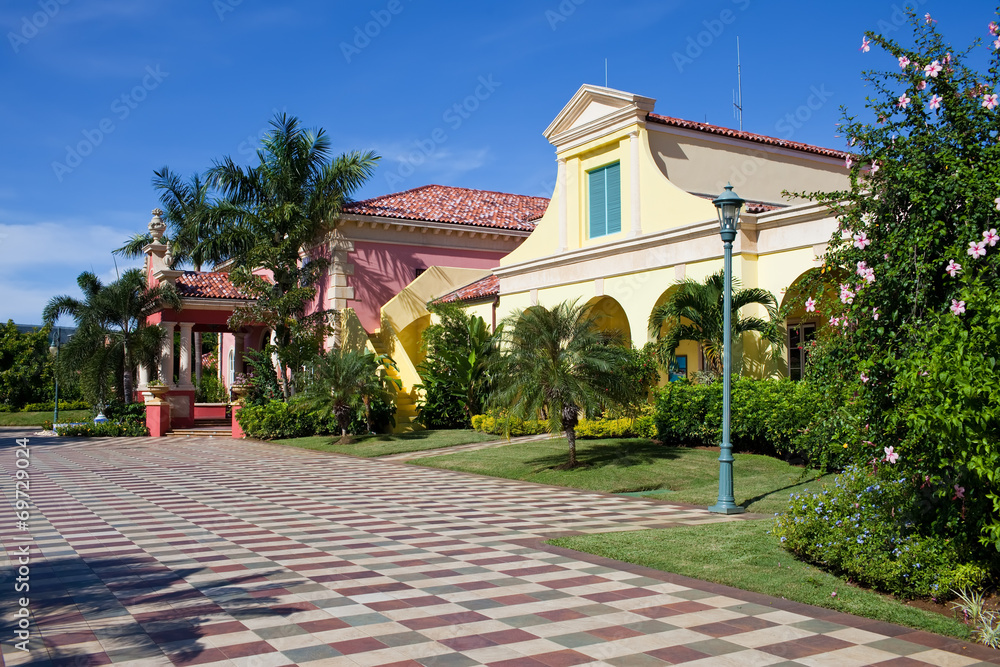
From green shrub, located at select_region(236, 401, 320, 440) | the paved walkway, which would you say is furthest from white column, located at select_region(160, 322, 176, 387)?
the paved walkway

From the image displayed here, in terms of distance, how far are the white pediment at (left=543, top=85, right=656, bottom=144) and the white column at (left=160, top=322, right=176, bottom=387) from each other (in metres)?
16.4

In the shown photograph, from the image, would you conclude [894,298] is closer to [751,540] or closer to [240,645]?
[751,540]

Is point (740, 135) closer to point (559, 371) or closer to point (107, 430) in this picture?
point (559, 371)

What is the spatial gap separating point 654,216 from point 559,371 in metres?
7.37

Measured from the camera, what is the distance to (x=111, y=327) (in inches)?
1247

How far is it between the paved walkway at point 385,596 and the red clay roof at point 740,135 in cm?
1225

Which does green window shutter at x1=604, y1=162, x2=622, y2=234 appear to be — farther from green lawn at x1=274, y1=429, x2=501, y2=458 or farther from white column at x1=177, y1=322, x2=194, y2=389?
white column at x1=177, y1=322, x2=194, y2=389

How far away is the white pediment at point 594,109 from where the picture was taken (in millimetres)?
21625

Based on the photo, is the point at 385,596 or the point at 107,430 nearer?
the point at 385,596

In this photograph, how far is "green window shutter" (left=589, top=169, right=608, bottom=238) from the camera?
23.0 meters

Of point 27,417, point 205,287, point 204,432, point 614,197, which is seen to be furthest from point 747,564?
point 27,417

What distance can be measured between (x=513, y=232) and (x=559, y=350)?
60.1 ft

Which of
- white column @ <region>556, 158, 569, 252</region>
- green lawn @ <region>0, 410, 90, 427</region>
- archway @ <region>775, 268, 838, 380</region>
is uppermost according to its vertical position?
white column @ <region>556, 158, 569, 252</region>

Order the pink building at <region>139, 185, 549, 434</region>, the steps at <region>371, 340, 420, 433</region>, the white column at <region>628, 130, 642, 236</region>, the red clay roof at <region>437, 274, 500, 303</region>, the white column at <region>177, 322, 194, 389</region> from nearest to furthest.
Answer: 1. the white column at <region>628, 130, 642, 236</region>
2. the steps at <region>371, 340, 420, 433</region>
3. the red clay roof at <region>437, 274, 500, 303</region>
4. the pink building at <region>139, 185, 549, 434</region>
5. the white column at <region>177, 322, 194, 389</region>
